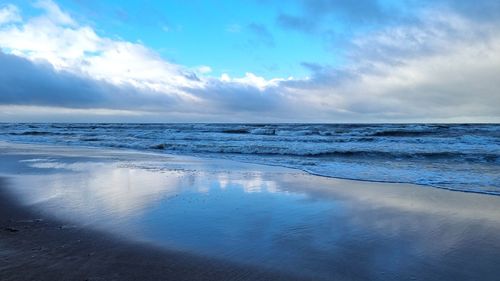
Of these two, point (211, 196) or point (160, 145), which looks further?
point (160, 145)

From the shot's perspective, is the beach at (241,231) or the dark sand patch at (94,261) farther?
the beach at (241,231)

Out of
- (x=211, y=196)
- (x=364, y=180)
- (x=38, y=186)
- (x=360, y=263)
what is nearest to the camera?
(x=360, y=263)

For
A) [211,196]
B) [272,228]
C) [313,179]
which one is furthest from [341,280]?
[313,179]

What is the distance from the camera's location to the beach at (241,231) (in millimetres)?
3941

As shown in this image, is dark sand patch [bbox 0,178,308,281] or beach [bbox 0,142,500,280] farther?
beach [bbox 0,142,500,280]

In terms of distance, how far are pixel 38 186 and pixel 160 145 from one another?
53.1ft

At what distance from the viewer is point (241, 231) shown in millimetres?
5383

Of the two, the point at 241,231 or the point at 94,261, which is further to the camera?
the point at 241,231

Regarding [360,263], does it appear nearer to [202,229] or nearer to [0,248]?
[202,229]

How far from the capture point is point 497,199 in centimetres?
800

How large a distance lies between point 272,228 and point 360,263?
160cm

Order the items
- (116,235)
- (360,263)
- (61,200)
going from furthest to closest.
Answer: (61,200), (116,235), (360,263)

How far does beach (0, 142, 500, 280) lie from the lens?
3941 mm

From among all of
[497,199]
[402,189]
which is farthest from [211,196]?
[497,199]
